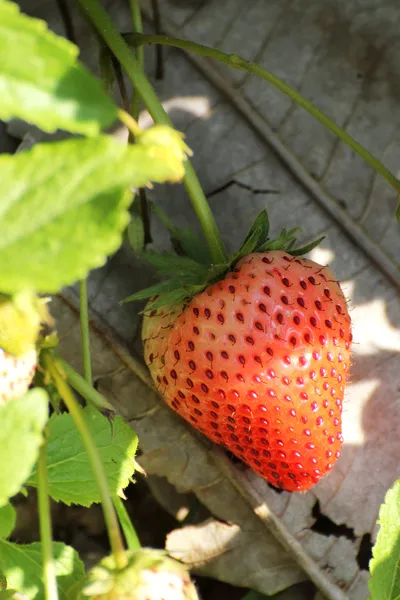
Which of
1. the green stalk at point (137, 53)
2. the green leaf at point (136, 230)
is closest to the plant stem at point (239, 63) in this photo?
the green stalk at point (137, 53)

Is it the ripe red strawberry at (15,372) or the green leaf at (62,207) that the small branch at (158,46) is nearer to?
the ripe red strawberry at (15,372)

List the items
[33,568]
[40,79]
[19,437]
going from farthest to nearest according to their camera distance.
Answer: [33,568]
[19,437]
[40,79]

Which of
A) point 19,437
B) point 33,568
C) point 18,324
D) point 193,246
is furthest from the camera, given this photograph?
point 193,246

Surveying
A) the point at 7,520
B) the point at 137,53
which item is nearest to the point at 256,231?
the point at 137,53

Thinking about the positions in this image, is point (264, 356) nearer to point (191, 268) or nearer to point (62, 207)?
point (191, 268)

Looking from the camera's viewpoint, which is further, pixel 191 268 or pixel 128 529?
pixel 191 268

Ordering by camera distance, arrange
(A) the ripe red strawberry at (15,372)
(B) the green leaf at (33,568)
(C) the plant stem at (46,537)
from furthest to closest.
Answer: (B) the green leaf at (33,568), (A) the ripe red strawberry at (15,372), (C) the plant stem at (46,537)
